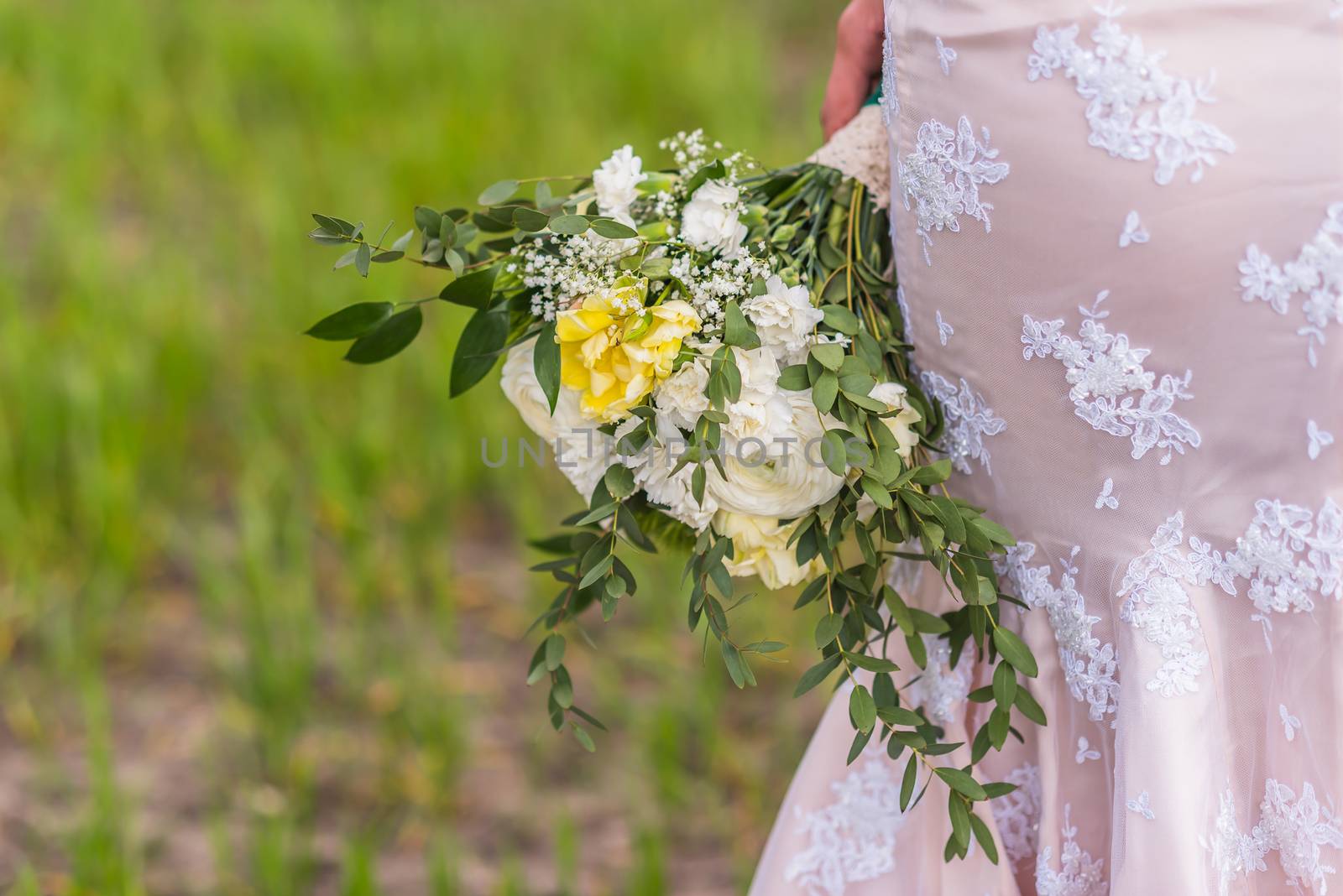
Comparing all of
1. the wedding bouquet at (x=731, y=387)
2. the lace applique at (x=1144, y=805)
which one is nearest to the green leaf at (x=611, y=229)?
the wedding bouquet at (x=731, y=387)

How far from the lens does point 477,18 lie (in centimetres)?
384

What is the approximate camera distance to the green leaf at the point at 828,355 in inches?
32.2

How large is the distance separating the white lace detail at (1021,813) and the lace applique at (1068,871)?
7 cm

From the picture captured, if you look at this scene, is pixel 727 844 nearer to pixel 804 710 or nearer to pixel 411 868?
pixel 804 710

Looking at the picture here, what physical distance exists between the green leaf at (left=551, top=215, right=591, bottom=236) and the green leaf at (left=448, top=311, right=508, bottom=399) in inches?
5.1

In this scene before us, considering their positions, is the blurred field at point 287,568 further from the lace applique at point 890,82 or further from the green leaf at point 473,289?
the lace applique at point 890,82

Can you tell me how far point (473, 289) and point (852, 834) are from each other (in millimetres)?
643

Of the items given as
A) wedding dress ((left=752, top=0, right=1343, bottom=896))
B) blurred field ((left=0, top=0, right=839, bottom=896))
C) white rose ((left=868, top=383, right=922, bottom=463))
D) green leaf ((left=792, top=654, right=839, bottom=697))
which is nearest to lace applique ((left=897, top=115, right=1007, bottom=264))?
wedding dress ((left=752, top=0, right=1343, bottom=896))

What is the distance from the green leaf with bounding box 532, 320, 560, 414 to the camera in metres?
0.83

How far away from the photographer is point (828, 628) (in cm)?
87

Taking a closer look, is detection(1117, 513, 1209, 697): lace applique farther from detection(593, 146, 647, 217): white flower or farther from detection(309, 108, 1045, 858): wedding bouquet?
detection(593, 146, 647, 217): white flower

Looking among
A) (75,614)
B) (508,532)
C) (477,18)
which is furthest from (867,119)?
(477,18)

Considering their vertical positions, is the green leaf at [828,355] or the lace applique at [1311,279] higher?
the lace applique at [1311,279]

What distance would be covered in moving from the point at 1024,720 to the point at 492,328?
600mm
